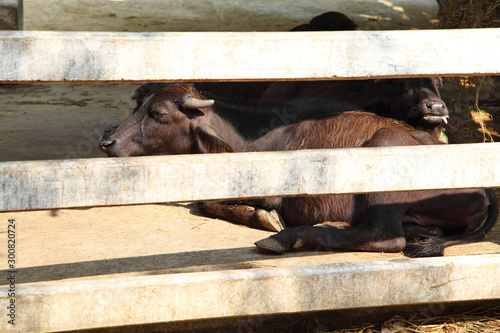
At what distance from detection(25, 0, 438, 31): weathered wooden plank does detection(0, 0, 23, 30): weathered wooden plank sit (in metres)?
2.36

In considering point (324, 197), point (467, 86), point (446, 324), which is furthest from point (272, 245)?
point (467, 86)

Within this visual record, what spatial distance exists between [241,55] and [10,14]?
532cm

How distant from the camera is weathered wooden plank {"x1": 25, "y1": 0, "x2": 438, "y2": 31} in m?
9.52

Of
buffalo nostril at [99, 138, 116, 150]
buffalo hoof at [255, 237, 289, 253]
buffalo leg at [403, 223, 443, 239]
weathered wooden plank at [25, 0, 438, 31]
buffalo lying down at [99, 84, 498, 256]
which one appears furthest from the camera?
weathered wooden plank at [25, 0, 438, 31]

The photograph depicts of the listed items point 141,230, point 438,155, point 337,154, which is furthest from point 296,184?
point 141,230

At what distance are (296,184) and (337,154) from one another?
0.77 ft

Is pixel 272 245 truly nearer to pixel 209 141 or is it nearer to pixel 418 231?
pixel 418 231

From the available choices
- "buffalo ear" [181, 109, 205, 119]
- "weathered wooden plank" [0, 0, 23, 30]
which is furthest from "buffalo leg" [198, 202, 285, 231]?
"weathered wooden plank" [0, 0, 23, 30]

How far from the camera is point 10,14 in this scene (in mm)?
6730

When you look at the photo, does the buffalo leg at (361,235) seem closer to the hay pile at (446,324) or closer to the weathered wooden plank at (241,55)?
the hay pile at (446,324)

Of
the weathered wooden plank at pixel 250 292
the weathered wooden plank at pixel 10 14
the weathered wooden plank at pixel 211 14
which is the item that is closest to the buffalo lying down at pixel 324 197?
the weathered wooden plank at pixel 250 292

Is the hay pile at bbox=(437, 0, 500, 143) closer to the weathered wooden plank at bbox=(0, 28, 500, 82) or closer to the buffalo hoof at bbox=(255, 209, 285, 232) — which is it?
the buffalo hoof at bbox=(255, 209, 285, 232)

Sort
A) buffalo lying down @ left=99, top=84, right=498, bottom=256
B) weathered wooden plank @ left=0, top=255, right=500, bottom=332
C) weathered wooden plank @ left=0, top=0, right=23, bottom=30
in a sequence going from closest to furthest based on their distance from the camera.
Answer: weathered wooden plank @ left=0, top=255, right=500, bottom=332 → buffalo lying down @ left=99, top=84, right=498, bottom=256 → weathered wooden plank @ left=0, top=0, right=23, bottom=30

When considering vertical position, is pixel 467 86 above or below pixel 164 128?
above
